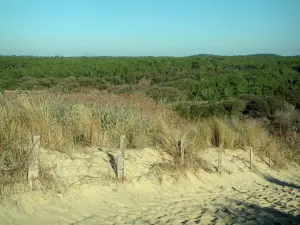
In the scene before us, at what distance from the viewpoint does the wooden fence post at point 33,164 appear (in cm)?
623

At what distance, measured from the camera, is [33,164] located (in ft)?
20.5

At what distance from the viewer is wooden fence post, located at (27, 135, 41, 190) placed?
6234mm

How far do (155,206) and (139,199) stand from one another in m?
0.41

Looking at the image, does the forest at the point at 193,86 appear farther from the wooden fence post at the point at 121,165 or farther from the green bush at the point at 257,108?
the wooden fence post at the point at 121,165

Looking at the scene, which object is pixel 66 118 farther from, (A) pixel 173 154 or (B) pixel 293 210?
(B) pixel 293 210

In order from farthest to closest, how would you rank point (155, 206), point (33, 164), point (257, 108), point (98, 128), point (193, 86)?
point (193, 86) → point (257, 108) → point (98, 128) → point (155, 206) → point (33, 164)

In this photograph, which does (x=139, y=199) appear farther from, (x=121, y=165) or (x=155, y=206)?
(x=121, y=165)

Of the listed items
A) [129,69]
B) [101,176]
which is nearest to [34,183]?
[101,176]

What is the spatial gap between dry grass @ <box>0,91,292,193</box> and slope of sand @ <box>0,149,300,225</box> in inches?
17.6

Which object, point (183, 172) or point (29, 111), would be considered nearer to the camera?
point (29, 111)

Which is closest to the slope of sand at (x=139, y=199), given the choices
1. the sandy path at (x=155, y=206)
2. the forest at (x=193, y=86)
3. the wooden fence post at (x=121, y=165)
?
the sandy path at (x=155, y=206)

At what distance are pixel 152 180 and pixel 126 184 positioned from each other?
0.80m

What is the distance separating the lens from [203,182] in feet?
31.3

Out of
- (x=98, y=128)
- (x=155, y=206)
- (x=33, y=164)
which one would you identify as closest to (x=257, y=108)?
(x=98, y=128)
